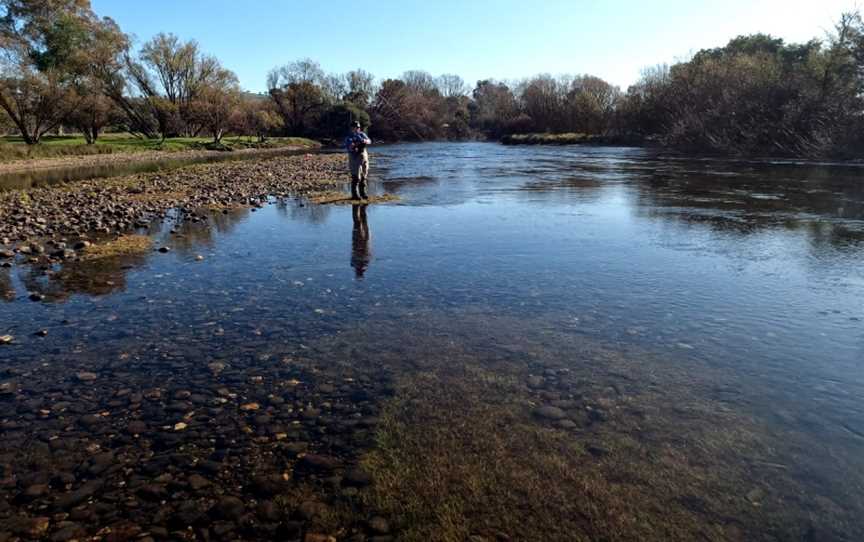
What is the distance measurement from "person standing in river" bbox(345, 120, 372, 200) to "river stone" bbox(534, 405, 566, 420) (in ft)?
44.4

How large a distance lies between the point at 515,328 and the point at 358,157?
1360 cm

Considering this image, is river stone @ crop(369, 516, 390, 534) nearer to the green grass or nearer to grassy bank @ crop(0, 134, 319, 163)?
grassy bank @ crop(0, 134, 319, 163)

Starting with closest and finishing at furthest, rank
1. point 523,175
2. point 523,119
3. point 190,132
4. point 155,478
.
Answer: point 155,478 < point 523,175 < point 190,132 < point 523,119

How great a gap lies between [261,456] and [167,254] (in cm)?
951

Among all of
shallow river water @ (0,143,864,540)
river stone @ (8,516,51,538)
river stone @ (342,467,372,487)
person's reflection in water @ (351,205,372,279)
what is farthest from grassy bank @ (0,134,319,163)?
river stone @ (342,467,372,487)

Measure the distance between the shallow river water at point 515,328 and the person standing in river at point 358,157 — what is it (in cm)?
409

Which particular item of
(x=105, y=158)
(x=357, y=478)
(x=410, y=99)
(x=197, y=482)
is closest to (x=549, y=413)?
(x=357, y=478)

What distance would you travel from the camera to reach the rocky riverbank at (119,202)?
46.8 feet

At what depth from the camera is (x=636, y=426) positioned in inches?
205

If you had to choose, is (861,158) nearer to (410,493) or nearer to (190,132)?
(410,493)

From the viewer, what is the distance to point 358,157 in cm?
1978

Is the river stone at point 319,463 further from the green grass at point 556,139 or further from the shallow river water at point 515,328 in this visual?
the green grass at point 556,139

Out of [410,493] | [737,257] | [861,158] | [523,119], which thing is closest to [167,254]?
[410,493]

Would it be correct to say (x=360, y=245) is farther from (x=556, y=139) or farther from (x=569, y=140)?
(x=556, y=139)
